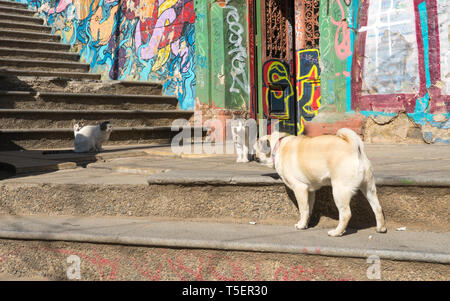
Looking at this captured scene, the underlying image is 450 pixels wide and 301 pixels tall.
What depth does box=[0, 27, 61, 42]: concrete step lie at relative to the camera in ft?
33.5

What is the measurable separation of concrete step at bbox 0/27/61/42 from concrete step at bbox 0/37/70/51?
0.38m

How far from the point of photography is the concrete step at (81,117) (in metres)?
6.88

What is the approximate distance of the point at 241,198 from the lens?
3.08 meters

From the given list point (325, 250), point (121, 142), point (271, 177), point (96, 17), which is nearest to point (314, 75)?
point (121, 142)

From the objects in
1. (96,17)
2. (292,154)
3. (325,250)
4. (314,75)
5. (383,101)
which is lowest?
(325,250)

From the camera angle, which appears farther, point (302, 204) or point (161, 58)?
point (161, 58)

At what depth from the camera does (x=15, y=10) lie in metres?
12.2

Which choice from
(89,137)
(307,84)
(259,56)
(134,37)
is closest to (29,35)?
(134,37)

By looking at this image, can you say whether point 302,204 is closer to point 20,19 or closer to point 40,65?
point 40,65

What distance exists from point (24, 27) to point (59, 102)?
4.87m
